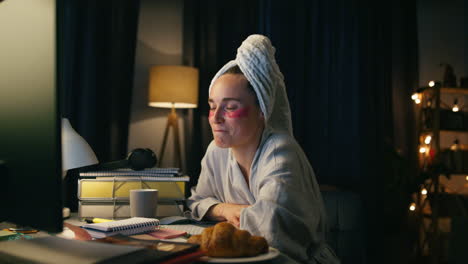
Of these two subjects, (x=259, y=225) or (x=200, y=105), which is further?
(x=200, y=105)

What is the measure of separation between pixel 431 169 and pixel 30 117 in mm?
3501

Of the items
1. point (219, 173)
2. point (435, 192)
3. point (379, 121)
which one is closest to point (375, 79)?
point (379, 121)

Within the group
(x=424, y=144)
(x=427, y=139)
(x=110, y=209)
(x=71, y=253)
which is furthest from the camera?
(x=424, y=144)

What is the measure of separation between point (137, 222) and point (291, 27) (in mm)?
2397

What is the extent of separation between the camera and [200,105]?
328cm

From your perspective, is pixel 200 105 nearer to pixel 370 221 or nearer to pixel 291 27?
pixel 291 27

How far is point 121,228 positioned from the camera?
0.90m

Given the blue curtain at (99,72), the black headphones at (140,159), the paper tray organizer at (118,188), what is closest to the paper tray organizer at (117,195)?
the paper tray organizer at (118,188)

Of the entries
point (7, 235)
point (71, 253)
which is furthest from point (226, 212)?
point (71, 253)

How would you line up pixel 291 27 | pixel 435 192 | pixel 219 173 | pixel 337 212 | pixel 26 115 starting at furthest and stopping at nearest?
1. pixel 435 192
2. pixel 291 27
3. pixel 337 212
4. pixel 219 173
5. pixel 26 115

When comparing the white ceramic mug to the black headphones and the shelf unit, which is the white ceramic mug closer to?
the black headphones

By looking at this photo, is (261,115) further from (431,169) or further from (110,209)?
(431,169)

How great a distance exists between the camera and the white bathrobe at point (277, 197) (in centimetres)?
89

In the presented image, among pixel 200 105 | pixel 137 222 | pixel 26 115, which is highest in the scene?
pixel 200 105
